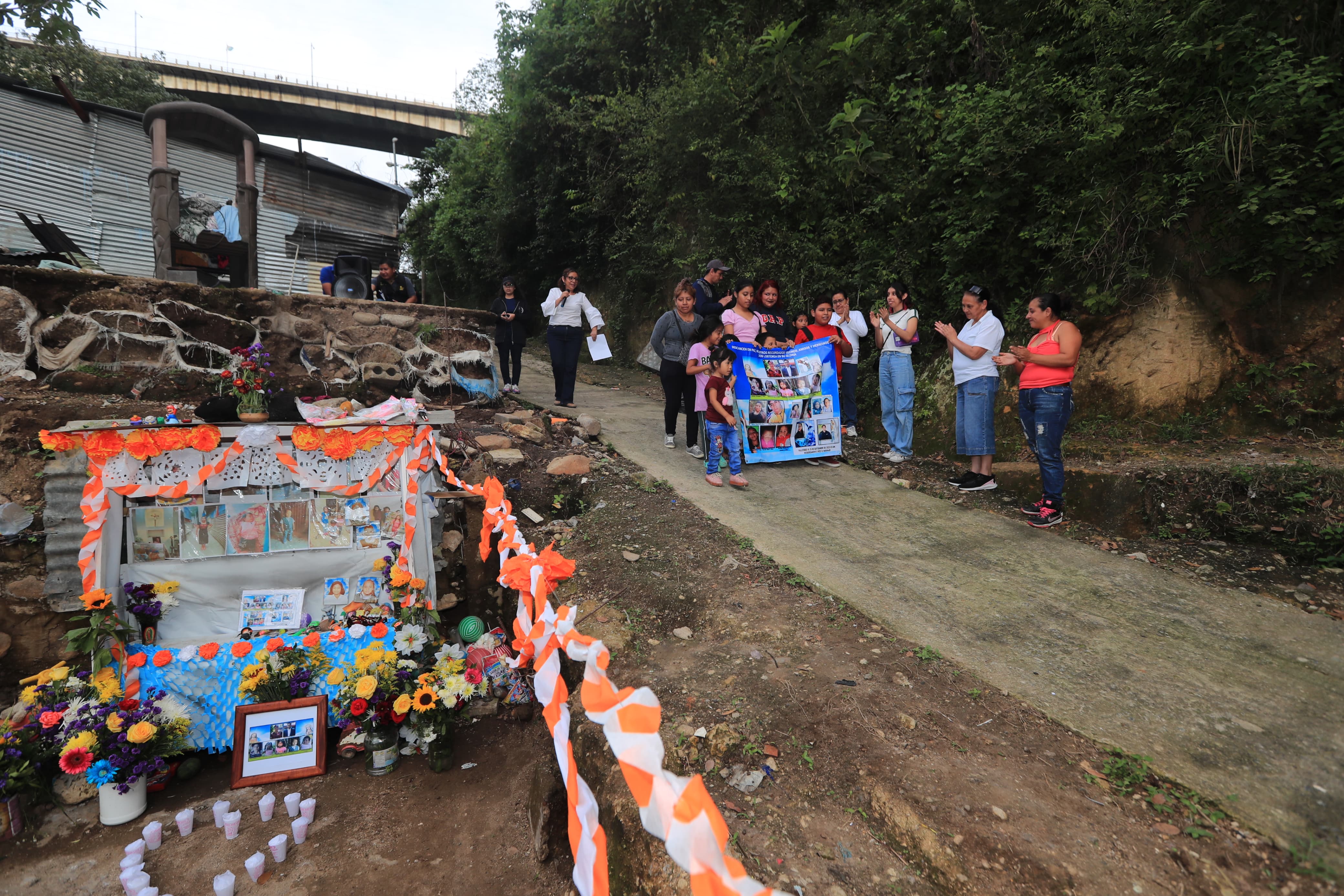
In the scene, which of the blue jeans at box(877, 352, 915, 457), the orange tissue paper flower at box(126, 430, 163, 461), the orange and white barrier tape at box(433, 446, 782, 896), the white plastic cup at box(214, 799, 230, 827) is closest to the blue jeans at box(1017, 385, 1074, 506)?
the blue jeans at box(877, 352, 915, 457)

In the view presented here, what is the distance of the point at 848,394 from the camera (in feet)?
23.6

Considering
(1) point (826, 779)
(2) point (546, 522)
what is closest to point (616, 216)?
(2) point (546, 522)

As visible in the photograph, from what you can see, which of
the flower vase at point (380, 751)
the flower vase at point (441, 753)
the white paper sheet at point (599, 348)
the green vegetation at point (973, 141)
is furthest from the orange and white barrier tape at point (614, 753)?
the green vegetation at point (973, 141)

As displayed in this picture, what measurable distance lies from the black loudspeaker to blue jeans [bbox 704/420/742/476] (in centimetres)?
763

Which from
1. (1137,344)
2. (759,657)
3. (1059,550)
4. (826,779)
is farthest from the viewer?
(1137,344)

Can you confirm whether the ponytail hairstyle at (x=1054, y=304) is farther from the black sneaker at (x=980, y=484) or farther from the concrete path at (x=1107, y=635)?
the concrete path at (x=1107, y=635)

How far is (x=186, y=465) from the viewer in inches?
175

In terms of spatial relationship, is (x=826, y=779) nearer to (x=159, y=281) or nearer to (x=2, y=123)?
(x=159, y=281)

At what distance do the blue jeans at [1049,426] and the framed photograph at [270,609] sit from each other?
19.6 ft

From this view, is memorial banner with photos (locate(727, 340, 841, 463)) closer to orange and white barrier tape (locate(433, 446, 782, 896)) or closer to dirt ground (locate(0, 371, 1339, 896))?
dirt ground (locate(0, 371, 1339, 896))

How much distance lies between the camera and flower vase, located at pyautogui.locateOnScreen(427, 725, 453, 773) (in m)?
4.24

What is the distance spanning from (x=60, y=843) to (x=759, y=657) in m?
4.64

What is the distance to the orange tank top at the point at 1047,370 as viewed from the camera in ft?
14.7

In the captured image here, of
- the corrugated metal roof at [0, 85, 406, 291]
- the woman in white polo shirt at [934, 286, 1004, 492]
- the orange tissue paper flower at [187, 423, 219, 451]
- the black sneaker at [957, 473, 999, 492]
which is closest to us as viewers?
the orange tissue paper flower at [187, 423, 219, 451]
